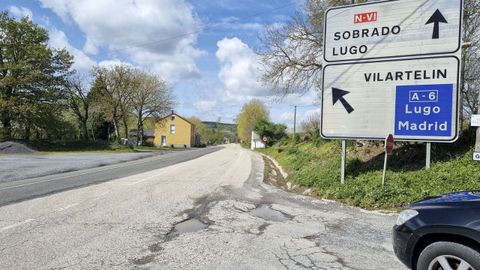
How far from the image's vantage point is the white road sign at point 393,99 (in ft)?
36.9

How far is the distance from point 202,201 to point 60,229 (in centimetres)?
409

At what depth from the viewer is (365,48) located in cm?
1271

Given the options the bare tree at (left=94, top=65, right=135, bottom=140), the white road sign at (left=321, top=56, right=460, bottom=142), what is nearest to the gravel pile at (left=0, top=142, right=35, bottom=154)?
the bare tree at (left=94, top=65, right=135, bottom=140)

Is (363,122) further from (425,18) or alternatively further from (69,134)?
(69,134)

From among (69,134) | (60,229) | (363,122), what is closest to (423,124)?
(363,122)

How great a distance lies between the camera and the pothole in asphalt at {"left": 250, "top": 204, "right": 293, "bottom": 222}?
852 centimetres

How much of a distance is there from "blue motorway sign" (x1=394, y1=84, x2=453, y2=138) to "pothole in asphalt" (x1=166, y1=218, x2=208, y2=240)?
22.8 ft

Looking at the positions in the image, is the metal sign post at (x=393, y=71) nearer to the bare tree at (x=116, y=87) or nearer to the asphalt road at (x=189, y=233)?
the asphalt road at (x=189, y=233)

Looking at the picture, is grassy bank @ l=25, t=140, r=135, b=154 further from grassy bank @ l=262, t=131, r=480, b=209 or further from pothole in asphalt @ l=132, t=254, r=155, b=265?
pothole in asphalt @ l=132, t=254, r=155, b=265

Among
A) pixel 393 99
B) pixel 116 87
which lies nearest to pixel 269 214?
pixel 393 99

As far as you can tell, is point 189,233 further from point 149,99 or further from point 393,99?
point 149,99

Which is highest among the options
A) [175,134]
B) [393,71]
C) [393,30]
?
[393,30]

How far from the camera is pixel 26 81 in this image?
4528cm

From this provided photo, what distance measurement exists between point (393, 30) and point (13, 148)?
3743 cm
